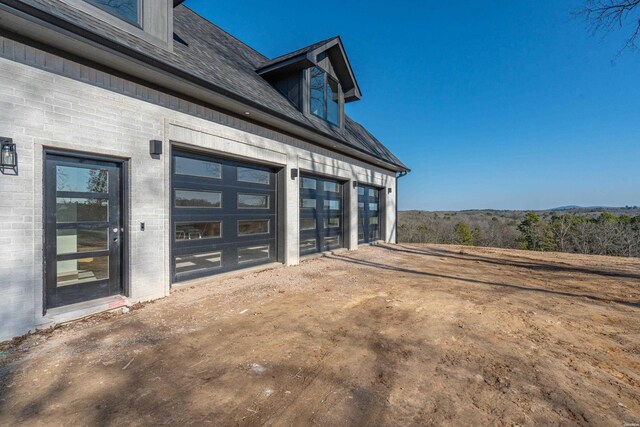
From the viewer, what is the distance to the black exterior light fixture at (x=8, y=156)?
3262 millimetres

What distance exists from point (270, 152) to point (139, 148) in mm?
3010

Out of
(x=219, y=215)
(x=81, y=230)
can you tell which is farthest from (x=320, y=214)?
(x=81, y=230)

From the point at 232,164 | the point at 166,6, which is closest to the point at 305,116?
the point at 232,164

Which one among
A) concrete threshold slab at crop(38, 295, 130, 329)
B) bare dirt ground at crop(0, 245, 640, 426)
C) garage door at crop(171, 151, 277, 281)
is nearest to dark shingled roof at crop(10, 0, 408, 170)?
garage door at crop(171, 151, 277, 281)

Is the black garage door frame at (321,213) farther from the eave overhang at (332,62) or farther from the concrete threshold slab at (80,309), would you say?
the concrete threshold slab at (80,309)

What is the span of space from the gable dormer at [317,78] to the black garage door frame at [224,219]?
109 inches

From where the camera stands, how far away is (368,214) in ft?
40.5

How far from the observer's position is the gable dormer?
832 cm

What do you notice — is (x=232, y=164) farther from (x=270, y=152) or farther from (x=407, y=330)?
(x=407, y=330)

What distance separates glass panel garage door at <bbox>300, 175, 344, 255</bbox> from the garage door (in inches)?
50.8

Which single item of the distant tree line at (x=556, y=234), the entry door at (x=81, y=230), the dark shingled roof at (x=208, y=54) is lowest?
the distant tree line at (x=556, y=234)

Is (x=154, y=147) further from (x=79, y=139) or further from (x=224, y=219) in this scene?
(x=224, y=219)

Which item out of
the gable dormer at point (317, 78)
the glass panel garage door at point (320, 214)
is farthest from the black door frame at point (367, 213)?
the gable dormer at point (317, 78)

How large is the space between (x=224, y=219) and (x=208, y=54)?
389cm
